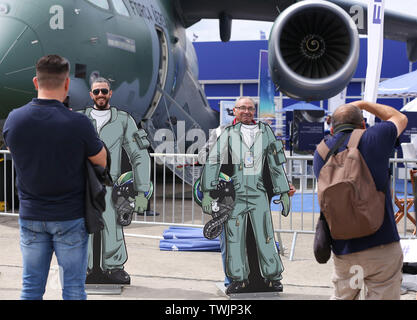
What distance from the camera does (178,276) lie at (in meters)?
4.88

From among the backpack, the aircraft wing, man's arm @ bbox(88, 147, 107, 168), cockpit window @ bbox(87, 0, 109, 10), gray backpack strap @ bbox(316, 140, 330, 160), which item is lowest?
the backpack

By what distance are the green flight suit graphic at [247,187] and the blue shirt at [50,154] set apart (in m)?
1.68

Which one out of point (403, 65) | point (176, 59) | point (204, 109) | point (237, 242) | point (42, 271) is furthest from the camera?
point (403, 65)

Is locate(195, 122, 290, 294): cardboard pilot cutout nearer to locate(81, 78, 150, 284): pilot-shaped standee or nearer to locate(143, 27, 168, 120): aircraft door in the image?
locate(81, 78, 150, 284): pilot-shaped standee

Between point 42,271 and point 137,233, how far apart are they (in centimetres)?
430

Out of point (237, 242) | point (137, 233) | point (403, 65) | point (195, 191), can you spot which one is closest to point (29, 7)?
point (137, 233)

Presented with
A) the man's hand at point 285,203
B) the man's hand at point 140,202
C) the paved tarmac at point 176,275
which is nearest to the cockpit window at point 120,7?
the paved tarmac at point 176,275

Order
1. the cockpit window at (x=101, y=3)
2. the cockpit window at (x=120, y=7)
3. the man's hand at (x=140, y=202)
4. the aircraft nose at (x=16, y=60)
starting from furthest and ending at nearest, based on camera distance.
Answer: the cockpit window at (x=120, y=7)
the cockpit window at (x=101, y=3)
the aircraft nose at (x=16, y=60)
the man's hand at (x=140, y=202)

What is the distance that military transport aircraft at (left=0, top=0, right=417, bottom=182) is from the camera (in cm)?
659

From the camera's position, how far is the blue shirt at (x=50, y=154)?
2.54 m

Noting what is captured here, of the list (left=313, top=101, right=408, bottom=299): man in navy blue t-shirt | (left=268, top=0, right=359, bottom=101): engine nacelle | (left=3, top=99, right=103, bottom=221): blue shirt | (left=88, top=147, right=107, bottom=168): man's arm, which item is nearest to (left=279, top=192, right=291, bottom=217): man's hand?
(left=313, top=101, right=408, bottom=299): man in navy blue t-shirt

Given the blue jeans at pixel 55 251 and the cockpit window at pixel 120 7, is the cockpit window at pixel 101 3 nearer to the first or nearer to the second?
the cockpit window at pixel 120 7

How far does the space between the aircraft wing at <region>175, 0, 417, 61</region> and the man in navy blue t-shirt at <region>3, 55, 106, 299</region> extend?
26.0 ft
